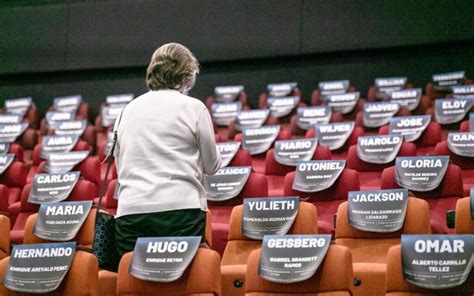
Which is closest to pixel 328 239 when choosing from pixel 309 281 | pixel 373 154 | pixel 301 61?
pixel 309 281

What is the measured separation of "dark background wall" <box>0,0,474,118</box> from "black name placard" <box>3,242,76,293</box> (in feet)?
16.7

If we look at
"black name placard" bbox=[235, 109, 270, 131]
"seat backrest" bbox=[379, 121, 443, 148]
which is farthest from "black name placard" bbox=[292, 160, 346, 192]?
"black name placard" bbox=[235, 109, 270, 131]

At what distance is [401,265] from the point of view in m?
2.19

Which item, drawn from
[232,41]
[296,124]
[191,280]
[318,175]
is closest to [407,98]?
[296,124]

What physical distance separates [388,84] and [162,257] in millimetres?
4807

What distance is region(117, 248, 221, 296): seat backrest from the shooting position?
2195 millimetres

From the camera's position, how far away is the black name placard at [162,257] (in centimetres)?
217

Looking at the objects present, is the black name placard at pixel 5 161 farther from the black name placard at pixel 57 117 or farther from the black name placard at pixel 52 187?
the black name placard at pixel 57 117

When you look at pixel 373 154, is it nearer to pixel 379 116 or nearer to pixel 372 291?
pixel 379 116

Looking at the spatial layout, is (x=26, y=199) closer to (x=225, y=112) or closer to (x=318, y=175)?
(x=318, y=175)

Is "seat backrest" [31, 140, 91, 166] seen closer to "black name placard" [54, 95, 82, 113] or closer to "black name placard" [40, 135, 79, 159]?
"black name placard" [40, 135, 79, 159]

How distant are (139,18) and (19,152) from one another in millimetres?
2803

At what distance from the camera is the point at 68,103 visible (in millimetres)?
7156

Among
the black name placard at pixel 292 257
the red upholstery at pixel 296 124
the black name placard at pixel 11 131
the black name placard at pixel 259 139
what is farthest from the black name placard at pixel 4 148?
the black name placard at pixel 292 257
